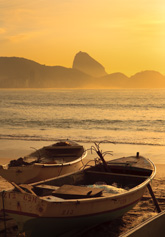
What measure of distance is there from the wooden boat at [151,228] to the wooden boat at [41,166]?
5.71m

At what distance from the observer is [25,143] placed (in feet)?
80.4

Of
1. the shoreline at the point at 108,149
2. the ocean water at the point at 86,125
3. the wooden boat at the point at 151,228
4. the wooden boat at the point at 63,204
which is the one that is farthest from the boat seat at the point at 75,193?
the ocean water at the point at 86,125

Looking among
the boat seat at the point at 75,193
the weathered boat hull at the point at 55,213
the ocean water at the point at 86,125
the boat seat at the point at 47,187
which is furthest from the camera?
the ocean water at the point at 86,125

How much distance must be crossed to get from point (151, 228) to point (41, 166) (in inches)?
235

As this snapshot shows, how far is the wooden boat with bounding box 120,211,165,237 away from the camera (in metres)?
5.23

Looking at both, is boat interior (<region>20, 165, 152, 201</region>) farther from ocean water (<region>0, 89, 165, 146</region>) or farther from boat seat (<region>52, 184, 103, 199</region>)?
ocean water (<region>0, 89, 165, 146</region>)

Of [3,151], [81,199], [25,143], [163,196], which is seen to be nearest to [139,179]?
[163,196]

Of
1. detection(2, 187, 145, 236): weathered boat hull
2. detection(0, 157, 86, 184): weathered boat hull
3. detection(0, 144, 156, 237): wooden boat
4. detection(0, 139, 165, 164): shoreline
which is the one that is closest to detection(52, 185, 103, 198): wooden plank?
detection(0, 144, 156, 237): wooden boat

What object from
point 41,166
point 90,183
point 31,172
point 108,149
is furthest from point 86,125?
point 90,183

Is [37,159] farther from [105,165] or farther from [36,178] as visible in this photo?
[105,165]

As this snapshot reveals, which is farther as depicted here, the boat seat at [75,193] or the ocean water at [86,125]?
the ocean water at [86,125]

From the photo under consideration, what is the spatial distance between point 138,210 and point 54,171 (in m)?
3.17

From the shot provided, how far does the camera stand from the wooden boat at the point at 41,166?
10.6m

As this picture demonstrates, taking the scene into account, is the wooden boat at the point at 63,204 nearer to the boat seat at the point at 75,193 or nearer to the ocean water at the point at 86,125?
the boat seat at the point at 75,193
